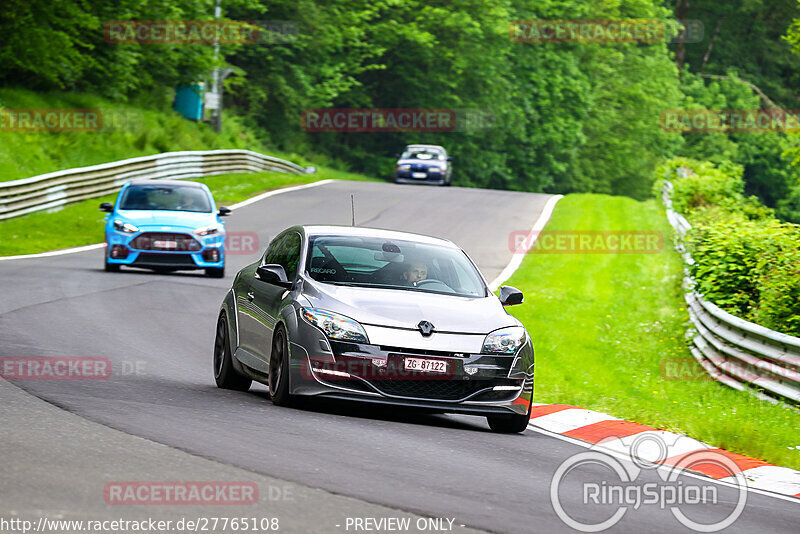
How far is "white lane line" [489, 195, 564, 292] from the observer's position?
24562 mm

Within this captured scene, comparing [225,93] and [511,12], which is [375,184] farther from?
[511,12]

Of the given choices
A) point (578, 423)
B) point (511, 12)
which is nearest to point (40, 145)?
point (578, 423)

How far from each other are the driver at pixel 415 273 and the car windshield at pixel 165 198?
41.8 feet

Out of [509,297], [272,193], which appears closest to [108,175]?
[272,193]

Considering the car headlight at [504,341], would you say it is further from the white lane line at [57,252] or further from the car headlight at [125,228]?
the white lane line at [57,252]

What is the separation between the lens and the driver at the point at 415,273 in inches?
432

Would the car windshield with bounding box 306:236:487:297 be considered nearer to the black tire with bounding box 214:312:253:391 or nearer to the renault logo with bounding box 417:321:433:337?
the renault logo with bounding box 417:321:433:337

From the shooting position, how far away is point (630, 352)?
1722cm

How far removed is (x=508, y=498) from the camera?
7438mm

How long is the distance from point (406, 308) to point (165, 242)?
1291 centimetres

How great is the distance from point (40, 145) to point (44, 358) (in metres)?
26.1

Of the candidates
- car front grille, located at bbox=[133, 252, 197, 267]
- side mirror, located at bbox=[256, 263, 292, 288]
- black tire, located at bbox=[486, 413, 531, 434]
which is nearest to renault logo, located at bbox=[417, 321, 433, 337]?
black tire, located at bbox=[486, 413, 531, 434]

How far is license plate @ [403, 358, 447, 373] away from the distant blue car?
1320 cm

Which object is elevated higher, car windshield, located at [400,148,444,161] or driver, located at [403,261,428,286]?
driver, located at [403,261,428,286]
